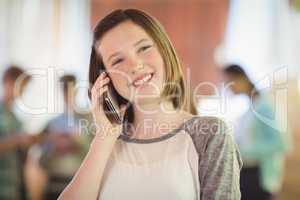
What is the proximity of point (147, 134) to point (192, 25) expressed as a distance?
0.35 meters

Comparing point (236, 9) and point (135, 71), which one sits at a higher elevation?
point (236, 9)

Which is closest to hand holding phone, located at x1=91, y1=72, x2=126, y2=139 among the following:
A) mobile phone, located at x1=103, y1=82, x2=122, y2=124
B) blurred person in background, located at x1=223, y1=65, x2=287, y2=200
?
mobile phone, located at x1=103, y1=82, x2=122, y2=124

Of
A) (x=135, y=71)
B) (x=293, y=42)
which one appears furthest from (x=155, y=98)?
(x=293, y=42)

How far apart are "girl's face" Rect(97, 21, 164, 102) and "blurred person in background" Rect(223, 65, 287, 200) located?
A: 236 mm

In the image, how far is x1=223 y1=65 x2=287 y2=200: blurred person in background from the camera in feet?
3.89

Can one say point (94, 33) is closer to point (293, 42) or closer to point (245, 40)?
point (245, 40)

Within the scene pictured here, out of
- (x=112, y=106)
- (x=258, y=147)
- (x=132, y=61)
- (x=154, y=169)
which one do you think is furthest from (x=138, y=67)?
(x=258, y=147)

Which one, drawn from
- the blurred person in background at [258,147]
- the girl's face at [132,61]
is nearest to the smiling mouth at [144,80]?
the girl's face at [132,61]

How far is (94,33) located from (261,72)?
0.50 metres

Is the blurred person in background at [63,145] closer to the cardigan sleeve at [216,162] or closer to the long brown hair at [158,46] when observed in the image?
the long brown hair at [158,46]

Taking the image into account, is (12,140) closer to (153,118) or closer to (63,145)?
(63,145)

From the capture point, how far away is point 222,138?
1.16 metres

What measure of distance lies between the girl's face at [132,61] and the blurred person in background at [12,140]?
27cm

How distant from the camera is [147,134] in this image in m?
1.20
